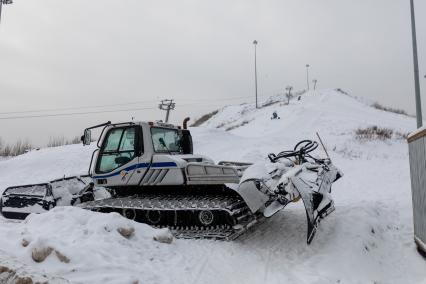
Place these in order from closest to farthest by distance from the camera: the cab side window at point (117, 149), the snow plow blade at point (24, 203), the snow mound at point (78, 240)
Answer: the snow mound at point (78, 240)
the cab side window at point (117, 149)
the snow plow blade at point (24, 203)

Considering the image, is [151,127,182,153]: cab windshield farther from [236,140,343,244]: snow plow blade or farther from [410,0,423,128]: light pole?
[410,0,423,128]: light pole

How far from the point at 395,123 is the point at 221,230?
1057 inches

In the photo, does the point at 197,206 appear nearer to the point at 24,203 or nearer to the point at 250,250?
the point at 250,250

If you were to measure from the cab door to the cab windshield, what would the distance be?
450mm

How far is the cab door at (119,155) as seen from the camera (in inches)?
359

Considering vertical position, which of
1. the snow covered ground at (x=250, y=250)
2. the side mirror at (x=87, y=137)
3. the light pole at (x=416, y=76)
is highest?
the light pole at (x=416, y=76)

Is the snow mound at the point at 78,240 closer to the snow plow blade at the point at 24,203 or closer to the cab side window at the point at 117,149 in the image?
the cab side window at the point at 117,149

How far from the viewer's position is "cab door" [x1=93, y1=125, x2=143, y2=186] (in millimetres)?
9117

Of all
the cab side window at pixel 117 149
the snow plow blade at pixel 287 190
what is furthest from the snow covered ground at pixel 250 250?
the cab side window at pixel 117 149

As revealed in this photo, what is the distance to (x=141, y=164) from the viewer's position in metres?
9.02

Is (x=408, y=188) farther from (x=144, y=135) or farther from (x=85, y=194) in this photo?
(x=85, y=194)

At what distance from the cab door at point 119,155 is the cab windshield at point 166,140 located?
1.48 ft

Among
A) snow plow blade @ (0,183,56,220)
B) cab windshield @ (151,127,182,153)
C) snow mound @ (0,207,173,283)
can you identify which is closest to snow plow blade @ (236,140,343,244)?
snow mound @ (0,207,173,283)

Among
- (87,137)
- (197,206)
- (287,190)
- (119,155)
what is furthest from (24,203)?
(287,190)
